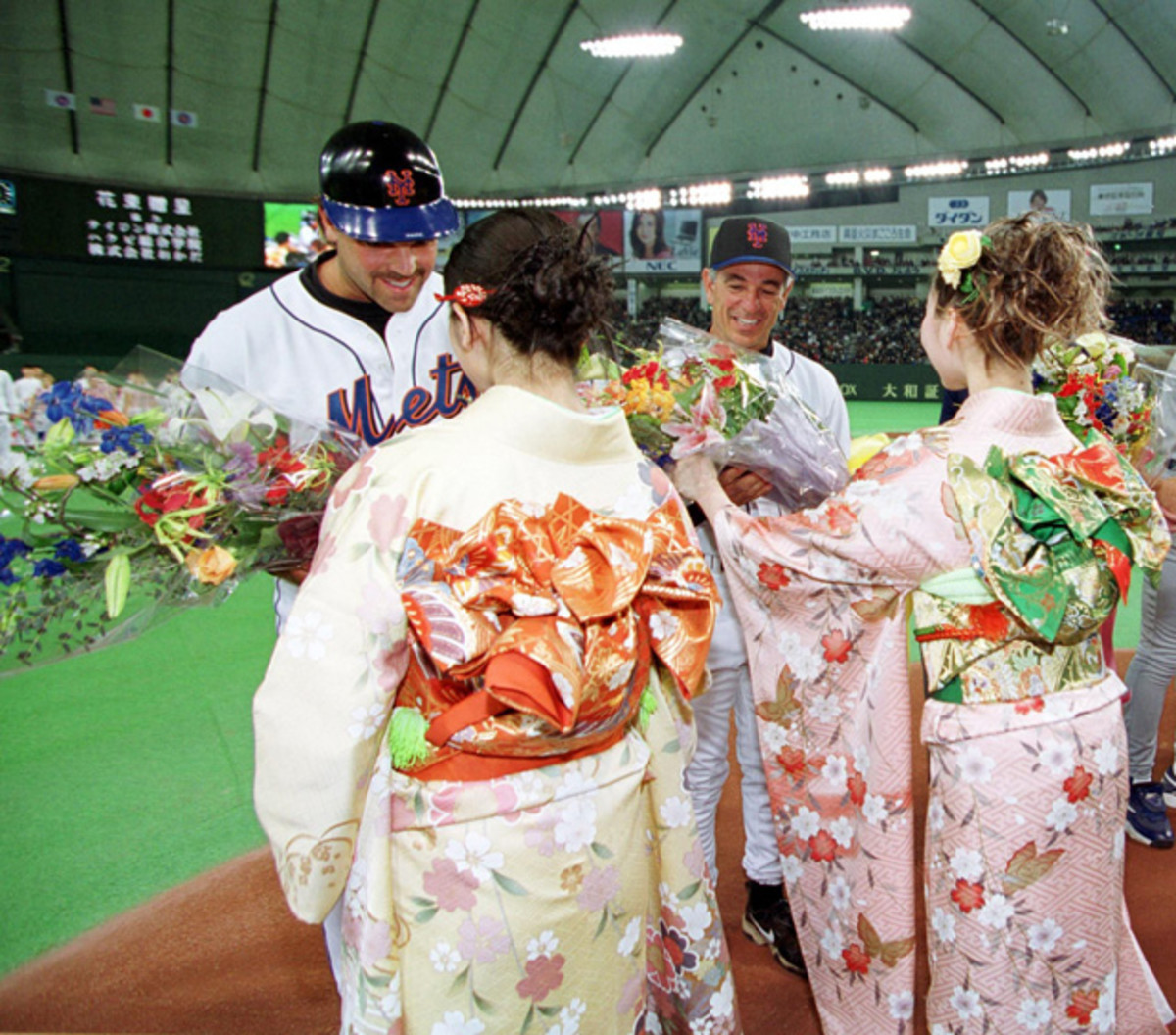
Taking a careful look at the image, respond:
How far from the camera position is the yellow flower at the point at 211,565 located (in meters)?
1.44

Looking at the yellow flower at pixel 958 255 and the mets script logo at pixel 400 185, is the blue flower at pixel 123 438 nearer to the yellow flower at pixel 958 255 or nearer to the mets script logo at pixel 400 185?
the mets script logo at pixel 400 185

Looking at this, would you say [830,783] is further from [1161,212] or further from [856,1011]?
[1161,212]

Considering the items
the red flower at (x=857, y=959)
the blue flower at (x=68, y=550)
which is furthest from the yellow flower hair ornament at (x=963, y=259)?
the blue flower at (x=68, y=550)

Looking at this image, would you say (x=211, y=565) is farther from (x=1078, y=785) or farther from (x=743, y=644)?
(x=1078, y=785)

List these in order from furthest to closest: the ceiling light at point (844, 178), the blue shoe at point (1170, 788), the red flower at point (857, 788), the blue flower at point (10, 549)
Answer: the ceiling light at point (844, 178) → the blue shoe at point (1170, 788) → the red flower at point (857, 788) → the blue flower at point (10, 549)

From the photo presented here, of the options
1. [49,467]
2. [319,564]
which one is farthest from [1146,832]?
[49,467]

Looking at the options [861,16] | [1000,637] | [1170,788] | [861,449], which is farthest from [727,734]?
[861,16]

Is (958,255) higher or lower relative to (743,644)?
higher

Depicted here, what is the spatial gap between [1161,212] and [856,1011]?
22.5m

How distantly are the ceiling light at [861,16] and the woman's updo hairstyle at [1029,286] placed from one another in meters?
14.7

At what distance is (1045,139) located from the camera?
61.1 feet

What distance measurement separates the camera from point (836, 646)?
1760 mm

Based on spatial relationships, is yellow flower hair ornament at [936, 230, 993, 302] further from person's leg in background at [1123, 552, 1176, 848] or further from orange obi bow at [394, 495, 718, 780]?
person's leg in background at [1123, 552, 1176, 848]

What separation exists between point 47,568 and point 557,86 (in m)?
17.8
